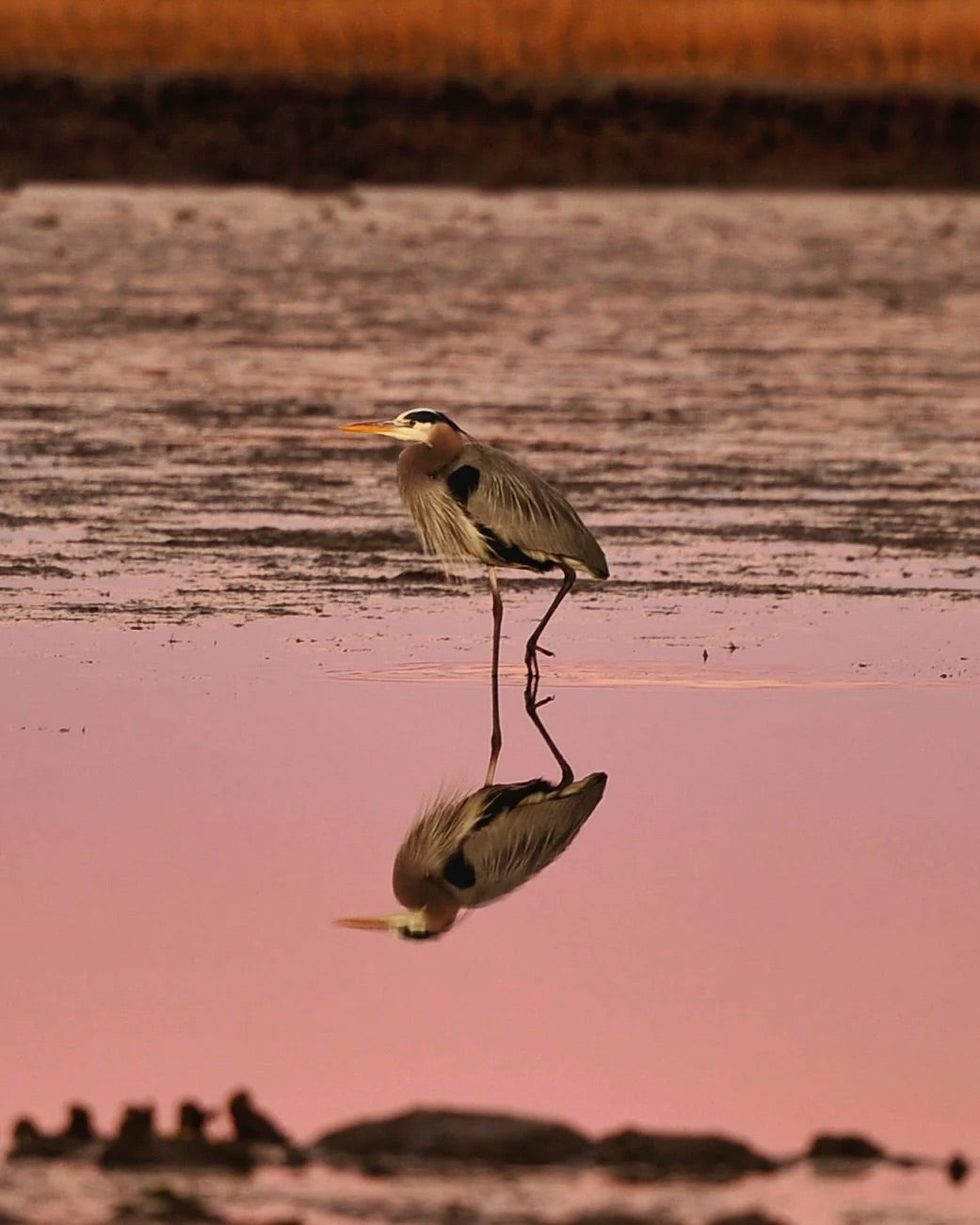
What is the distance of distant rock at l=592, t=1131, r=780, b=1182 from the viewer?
5297mm

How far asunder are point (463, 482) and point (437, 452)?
8.7 inches

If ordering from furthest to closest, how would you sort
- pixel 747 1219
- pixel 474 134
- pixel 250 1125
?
1. pixel 474 134
2. pixel 250 1125
3. pixel 747 1219

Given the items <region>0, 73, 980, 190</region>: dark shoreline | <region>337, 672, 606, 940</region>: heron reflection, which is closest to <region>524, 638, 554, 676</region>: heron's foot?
<region>337, 672, 606, 940</region>: heron reflection

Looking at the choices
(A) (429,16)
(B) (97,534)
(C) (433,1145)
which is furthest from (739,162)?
(C) (433,1145)

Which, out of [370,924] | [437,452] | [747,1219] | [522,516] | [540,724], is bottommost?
[747,1219]

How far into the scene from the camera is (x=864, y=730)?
9375mm

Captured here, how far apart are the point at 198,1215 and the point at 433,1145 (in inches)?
21.5

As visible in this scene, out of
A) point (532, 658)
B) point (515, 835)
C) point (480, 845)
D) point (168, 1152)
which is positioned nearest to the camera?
point (168, 1152)

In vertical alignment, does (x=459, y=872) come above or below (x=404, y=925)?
above

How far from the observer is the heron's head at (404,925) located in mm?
7102

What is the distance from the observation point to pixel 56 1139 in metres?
5.39

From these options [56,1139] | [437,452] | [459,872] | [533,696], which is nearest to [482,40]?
[437,452]

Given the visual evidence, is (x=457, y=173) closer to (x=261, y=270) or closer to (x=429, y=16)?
(x=429, y=16)

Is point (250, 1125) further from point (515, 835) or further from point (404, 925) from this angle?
Result: point (515, 835)
